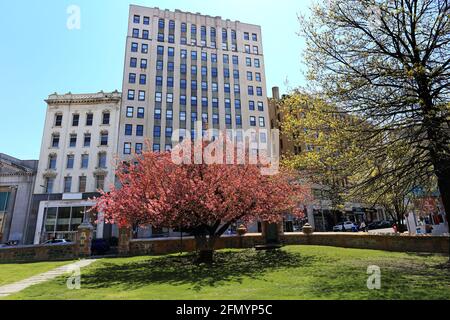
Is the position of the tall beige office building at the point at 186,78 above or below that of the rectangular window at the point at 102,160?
above

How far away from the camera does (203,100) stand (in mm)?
46375

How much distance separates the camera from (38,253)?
757 inches

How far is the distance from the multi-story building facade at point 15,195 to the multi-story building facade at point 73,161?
4.76ft

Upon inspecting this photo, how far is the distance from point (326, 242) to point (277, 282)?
13.0 metres

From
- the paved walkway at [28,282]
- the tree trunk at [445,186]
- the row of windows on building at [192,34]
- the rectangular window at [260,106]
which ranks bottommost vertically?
the paved walkway at [28,282]

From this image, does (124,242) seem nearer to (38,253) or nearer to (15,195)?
(38,253)

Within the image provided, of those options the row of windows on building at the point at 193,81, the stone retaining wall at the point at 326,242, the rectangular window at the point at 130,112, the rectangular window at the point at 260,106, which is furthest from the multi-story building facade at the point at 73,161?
the rectangular window at the point at 260,106

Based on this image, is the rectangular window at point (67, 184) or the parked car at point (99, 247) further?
the rectangular window at point (67, 184)

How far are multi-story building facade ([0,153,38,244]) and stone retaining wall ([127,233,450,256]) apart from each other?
81.5 feet

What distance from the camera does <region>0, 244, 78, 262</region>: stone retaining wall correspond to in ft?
62.1

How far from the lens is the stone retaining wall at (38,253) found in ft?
62.1

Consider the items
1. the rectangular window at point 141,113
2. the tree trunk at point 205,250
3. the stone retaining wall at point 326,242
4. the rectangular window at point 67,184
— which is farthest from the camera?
the rectangular window at point 141,113

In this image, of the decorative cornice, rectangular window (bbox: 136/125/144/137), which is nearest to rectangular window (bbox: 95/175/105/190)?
rectangular window (bbox: 136/125/144/137)

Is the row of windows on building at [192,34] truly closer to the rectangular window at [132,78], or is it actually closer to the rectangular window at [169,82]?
the rectangular window at [169,82]
